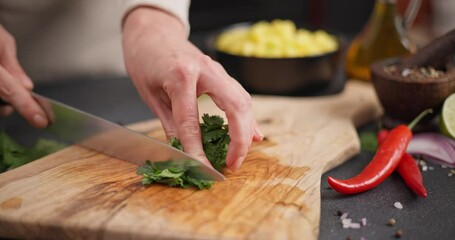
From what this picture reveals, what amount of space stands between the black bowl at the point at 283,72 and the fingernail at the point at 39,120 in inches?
29.4

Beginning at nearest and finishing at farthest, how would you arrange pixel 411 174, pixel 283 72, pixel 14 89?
pixel 411 174 < pixel 14 89 < pixel 283 72

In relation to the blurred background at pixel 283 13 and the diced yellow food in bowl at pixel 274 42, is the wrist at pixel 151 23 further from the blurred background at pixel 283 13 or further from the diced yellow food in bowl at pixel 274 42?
the blurred background at pixel 283 13

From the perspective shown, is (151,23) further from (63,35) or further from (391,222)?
(391,222)

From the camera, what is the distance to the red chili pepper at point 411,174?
144 centimetres

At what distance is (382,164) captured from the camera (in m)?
1.52

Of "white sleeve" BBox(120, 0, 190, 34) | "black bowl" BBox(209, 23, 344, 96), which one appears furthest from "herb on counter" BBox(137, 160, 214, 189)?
"black bowl" BBox(209, 23, 344, 96)

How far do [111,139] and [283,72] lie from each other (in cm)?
78

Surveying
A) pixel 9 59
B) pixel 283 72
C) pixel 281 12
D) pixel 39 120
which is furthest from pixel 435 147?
pixel 281 12

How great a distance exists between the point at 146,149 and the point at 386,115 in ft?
2.56

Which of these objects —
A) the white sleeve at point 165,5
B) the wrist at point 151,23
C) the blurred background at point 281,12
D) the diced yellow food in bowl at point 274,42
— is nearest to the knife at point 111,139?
the wrist at point 151,23

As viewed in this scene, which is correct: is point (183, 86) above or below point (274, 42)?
above

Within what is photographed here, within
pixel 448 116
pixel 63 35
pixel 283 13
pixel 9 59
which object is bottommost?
pixel 283 13

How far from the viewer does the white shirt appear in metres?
2.06

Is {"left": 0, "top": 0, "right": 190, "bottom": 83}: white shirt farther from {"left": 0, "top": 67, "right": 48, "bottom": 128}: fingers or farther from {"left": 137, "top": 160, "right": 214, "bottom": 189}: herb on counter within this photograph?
{"left": 137, "top": 160, "right": 214, "bottom": 189}: herb on counter
